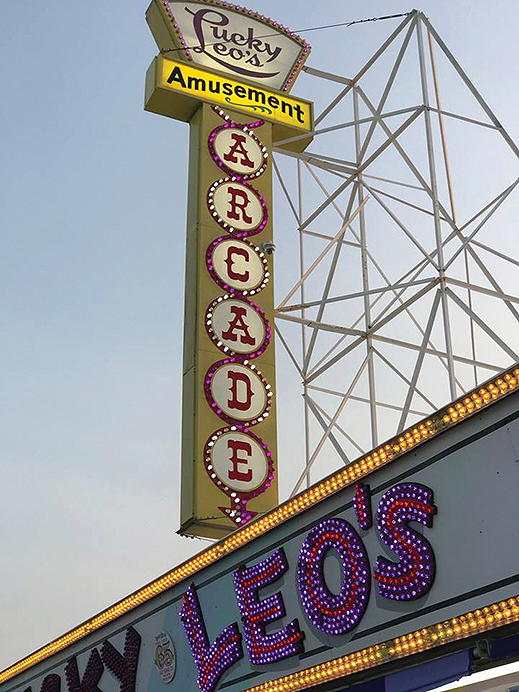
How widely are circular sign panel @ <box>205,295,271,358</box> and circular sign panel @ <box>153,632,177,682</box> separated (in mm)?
4244

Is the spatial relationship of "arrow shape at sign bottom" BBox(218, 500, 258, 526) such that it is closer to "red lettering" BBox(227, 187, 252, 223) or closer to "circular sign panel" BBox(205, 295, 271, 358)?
"circular sign panel" BBox(205, 295, 271, 358)

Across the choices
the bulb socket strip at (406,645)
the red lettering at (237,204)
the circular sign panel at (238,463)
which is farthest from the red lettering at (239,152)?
the bulb socket strip at (406,645)

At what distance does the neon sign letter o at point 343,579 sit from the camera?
7.68 meters

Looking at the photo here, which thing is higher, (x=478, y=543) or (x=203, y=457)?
(x=203, y=457)

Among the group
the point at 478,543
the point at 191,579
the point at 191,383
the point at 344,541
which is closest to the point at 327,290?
the point at 191,383

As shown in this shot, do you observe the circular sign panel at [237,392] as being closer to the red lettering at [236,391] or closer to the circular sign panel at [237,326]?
the red lettering at [236,391]

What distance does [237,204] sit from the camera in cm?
1495

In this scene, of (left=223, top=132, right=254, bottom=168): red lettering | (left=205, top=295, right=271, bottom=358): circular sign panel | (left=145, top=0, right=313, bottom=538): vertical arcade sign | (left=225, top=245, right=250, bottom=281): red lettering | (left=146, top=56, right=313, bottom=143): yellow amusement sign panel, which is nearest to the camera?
(left=145, top=0, right=313, bottom=538): vertical arcade sign

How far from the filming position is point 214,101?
52.1 feet

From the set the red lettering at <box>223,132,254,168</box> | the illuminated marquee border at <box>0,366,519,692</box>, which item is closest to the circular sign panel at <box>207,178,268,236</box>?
the red lettering at <box>223,132,254,168</box>

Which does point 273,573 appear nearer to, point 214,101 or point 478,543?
point 478,543

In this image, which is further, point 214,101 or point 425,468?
point 214,101

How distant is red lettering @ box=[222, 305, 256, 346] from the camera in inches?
540

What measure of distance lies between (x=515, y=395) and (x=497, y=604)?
1344 mm
